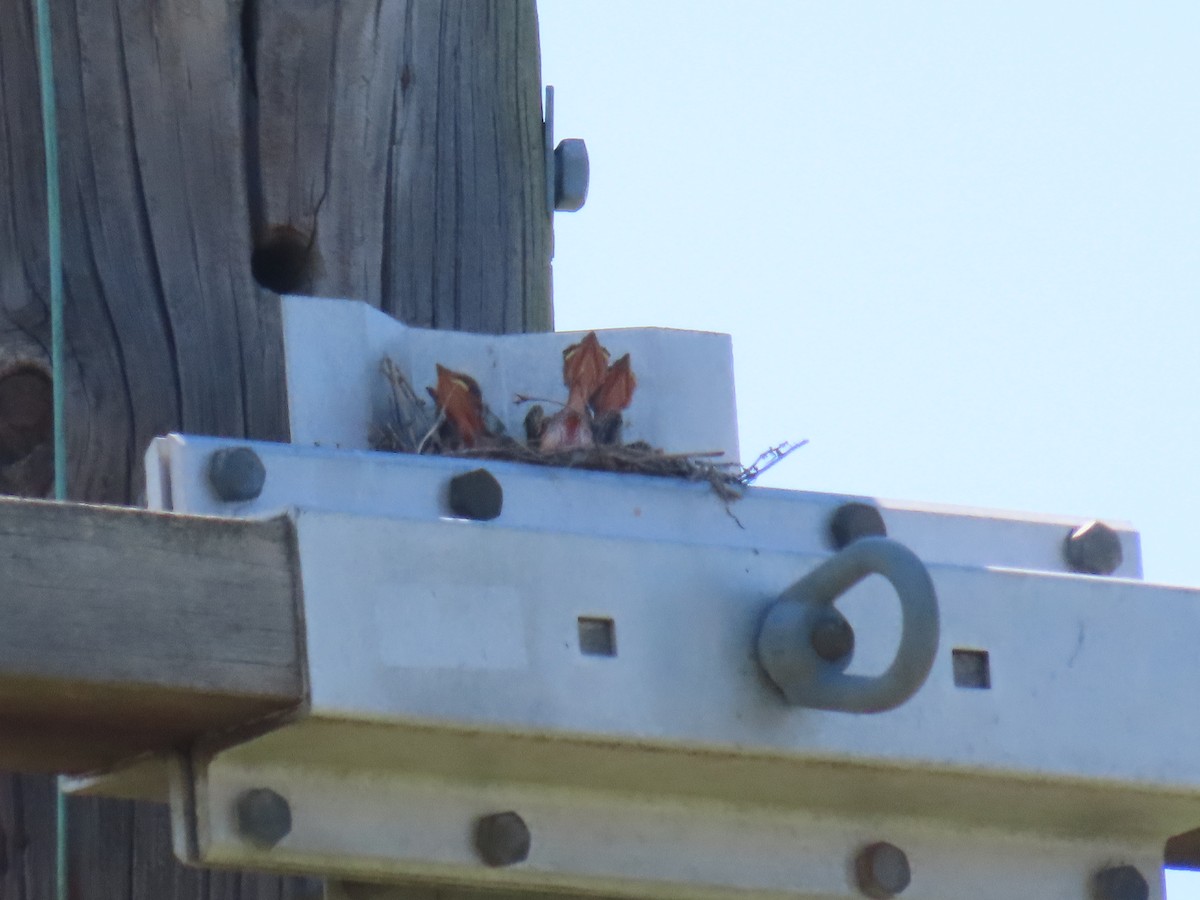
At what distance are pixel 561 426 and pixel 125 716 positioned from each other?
32.1 inches

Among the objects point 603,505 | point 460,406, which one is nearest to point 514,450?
point 460,406

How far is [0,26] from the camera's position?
8.85 ft

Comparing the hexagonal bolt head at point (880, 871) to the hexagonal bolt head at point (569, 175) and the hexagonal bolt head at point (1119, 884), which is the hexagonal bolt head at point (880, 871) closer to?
the hexagonal bolt head at point (1119, 884)

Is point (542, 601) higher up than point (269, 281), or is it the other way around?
point (269, 281)

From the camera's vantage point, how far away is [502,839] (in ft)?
6.25

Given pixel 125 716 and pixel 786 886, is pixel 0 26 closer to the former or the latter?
pixel 125 716

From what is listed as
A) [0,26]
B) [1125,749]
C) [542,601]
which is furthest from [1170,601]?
[0,26]

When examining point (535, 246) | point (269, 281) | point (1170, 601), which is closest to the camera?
point (1170, 601)

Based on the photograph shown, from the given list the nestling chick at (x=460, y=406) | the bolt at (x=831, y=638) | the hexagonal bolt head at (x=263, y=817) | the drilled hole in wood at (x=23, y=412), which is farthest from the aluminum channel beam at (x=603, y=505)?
the drilled hole in wood at (x=23, y=412)

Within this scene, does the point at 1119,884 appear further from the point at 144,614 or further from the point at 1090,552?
the point at 144,614

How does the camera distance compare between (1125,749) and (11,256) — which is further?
(11,256)

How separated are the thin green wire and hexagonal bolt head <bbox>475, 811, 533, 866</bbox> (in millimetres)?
592

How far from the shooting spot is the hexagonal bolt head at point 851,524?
2078 mm

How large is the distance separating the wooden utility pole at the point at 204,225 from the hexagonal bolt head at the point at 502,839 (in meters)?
0.48
